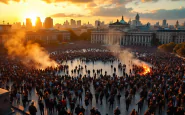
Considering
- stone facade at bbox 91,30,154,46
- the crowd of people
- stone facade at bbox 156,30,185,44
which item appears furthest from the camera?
stone facade at bbox 91,30,154,46

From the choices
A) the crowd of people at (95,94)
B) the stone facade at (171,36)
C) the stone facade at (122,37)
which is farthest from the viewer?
the stone facade at (122,37)

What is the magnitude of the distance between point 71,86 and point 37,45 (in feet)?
151

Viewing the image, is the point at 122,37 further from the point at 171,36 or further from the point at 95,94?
the point at 95,94

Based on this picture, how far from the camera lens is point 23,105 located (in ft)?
42.9

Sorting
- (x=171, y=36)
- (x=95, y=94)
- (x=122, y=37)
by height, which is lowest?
(x=95, y=94)

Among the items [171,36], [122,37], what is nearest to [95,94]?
[122,37]

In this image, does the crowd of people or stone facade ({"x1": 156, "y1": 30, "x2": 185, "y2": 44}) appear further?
stone facade ({"x1": 156, "y1": 30, "x2": 185, "y2": 44})

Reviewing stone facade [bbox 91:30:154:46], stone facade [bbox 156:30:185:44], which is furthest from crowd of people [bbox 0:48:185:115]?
stone facade [bbox 156:30:185:44]

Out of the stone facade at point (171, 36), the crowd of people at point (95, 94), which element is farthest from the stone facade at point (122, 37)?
the crowd of people at point (95, 94)

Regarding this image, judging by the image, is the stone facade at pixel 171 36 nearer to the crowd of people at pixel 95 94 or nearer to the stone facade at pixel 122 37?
the stone facade at pixel 122 37

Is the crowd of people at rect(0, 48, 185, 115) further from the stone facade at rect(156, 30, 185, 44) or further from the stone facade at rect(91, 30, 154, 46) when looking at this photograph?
the stone facade at rect(156, 30, 185, 44)

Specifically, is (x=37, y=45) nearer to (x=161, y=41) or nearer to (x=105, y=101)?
(x=105, y=101)

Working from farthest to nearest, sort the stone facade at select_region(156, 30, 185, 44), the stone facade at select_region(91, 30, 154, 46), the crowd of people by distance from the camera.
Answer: the stone facade at select_region(91, 30, 154, 46)
the stone facade at select_region(156, 30, 185, 44)
the crowd of people

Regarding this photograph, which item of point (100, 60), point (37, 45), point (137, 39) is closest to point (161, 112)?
point (100, 60)
